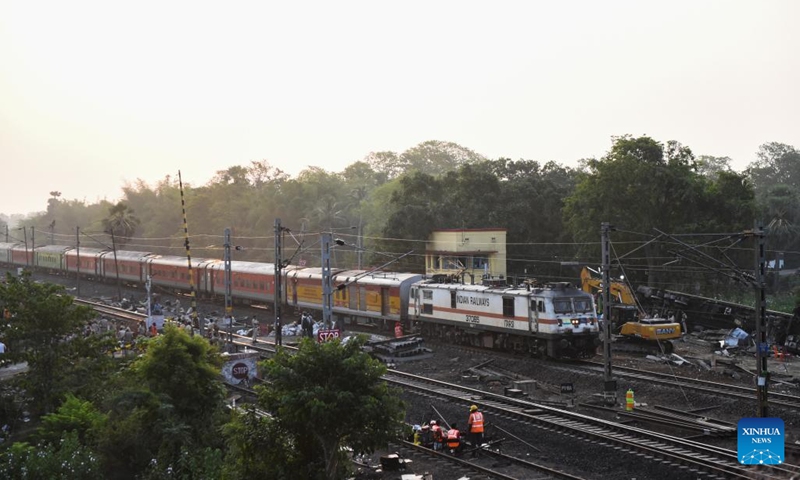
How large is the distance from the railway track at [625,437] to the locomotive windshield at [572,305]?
18.4 feet

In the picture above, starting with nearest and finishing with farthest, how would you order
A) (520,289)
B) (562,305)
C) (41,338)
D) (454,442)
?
(454,442) < (41,338) < (562,305) < (520,289)

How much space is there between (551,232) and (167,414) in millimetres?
43139

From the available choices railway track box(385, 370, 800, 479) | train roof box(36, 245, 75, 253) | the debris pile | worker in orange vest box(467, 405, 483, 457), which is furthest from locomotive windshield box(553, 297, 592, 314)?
train roof box(36, 245, 75, 253)

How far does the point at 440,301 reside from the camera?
34.7m

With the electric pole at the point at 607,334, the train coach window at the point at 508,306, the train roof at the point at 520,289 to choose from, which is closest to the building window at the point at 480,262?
the train roof at the point at 520,289

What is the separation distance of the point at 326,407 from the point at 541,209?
45.2 meters

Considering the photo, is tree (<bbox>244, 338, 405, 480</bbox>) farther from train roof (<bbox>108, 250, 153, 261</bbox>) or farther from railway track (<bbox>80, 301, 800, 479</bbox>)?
train roof (<bbox>108, 250, 153, 261</bbox>)

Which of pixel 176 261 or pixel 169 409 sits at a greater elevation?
pixel 176 261

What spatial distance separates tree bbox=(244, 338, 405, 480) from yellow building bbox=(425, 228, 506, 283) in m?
34.1

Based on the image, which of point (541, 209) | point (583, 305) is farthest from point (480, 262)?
point (583, 305)

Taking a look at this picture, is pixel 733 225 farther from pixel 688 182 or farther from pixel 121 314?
pixel 121 314

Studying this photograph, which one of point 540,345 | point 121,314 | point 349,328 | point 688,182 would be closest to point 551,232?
point 688,182

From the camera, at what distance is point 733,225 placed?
43344 mm

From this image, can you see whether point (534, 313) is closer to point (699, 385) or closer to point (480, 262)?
point (699, 385)
